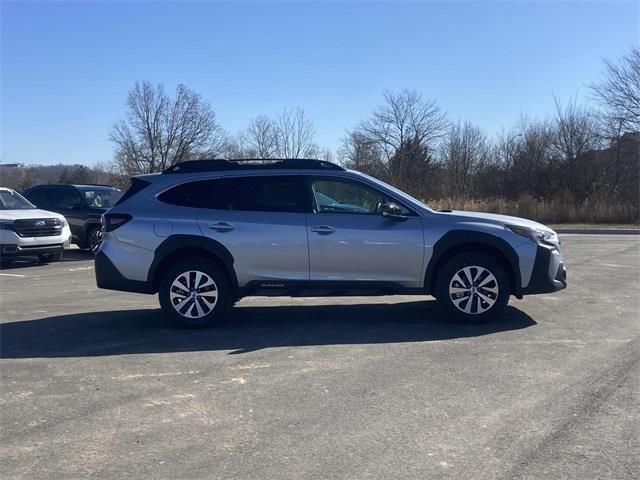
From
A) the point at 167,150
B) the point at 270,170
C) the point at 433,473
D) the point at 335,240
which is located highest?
the point at 167,150

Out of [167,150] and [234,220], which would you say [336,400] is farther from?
[167,150]

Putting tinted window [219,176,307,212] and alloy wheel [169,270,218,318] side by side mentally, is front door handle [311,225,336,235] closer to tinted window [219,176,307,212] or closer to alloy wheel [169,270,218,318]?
tinted window [219,176,307,212]

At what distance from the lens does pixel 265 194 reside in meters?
7.46

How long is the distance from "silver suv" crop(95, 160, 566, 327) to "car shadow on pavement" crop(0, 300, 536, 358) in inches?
13.7

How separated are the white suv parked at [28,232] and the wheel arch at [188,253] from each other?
7.83 metres

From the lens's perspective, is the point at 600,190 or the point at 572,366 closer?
the point at 572,366

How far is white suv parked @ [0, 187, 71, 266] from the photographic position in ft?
44.9

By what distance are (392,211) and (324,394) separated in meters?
2.84

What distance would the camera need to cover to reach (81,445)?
13.4ft

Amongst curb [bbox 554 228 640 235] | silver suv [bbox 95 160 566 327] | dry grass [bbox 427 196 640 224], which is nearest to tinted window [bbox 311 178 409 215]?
silver suv [bbox 95 160 566 327]

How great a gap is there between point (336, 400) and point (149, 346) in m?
2.58

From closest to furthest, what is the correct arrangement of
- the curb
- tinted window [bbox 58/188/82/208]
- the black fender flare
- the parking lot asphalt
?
the parking lot asphalt, the black fender flare, tinted window [bbox 58/188/82/208], the curb

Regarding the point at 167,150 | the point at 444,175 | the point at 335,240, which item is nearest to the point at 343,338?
the point at 335,240

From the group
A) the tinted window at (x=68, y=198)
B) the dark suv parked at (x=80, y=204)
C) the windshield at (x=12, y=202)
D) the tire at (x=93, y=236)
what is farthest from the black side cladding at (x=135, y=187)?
the tinted window at (x=68, y=198)
